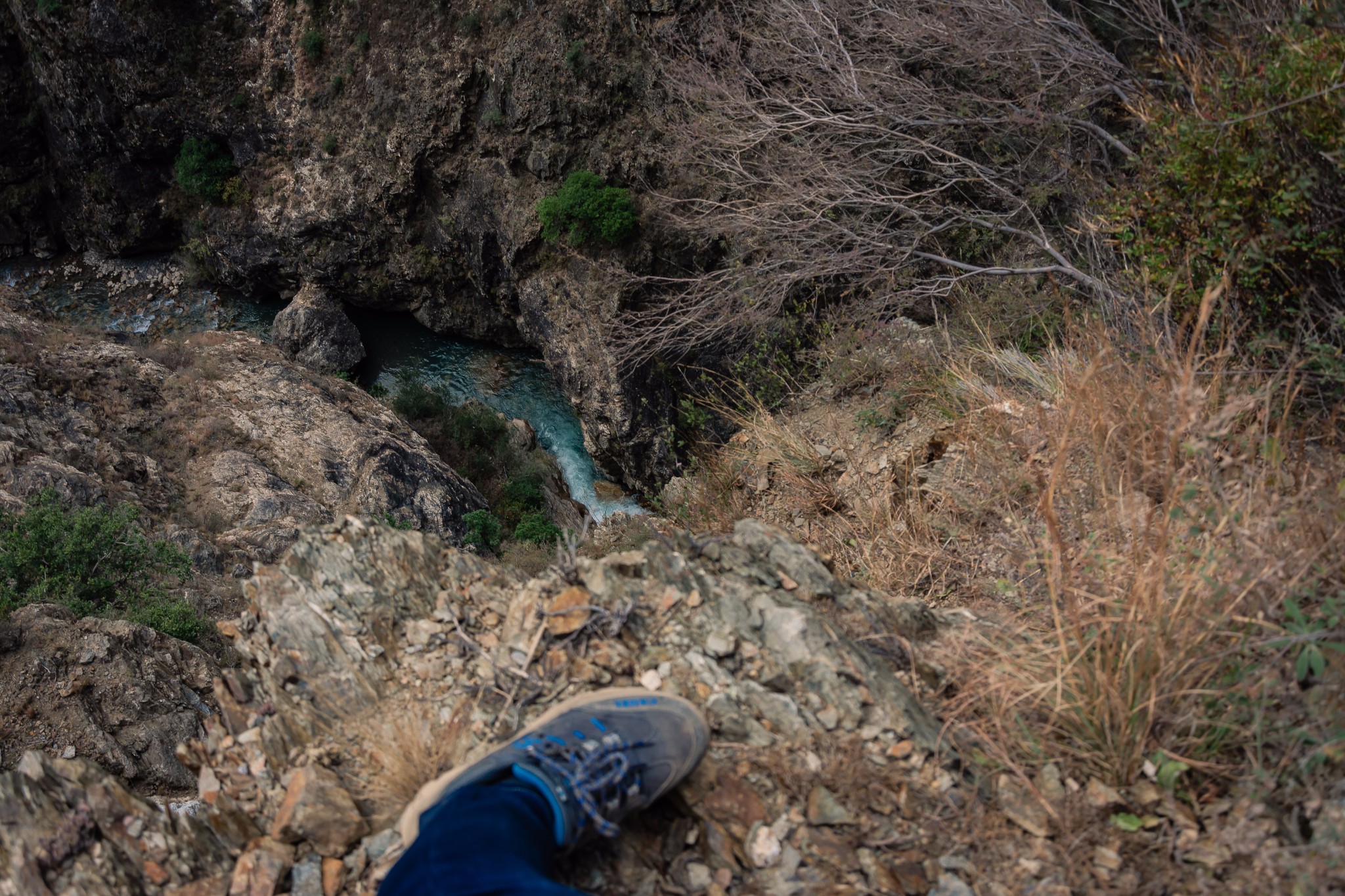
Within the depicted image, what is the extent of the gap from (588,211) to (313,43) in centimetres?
648

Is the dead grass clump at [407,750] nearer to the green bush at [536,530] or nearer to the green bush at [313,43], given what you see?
the green bush at [536,530]

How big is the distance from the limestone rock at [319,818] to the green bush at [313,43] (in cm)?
1487

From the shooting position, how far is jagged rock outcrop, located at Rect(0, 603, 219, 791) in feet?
17.4

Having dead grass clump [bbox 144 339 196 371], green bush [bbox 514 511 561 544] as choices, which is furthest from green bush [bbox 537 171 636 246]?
dead grass clump [bbox 144 339 196 371]

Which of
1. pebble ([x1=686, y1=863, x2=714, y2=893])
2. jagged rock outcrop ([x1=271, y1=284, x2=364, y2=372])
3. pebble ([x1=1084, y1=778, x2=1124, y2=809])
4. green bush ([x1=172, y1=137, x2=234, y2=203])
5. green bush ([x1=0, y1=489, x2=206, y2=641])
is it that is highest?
pebble ([x1=1084, y1=778, x2=1124, y2=809])

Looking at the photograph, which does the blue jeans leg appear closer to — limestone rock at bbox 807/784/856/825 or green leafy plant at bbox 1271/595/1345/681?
limestone rock at bbox 807/784/856/825

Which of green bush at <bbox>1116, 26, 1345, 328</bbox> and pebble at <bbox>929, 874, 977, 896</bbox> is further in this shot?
green bush at <bbox>1116, 26, 1345, 328</bbox>

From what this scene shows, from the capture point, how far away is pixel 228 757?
2625 millimetres

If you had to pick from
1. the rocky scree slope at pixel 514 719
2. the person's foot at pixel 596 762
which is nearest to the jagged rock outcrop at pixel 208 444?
the rocky scree slope at pixel 514 719

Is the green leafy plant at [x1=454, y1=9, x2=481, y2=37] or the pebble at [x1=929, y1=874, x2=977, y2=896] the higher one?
the green leafy plant at [x1=454, y1=9, x2=481, y2=37]

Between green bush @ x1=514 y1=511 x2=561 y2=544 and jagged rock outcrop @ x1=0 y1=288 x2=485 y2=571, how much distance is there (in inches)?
30.2

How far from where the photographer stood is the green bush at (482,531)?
422 inches

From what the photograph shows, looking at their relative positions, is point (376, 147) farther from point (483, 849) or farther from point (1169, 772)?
point (1169, 772)

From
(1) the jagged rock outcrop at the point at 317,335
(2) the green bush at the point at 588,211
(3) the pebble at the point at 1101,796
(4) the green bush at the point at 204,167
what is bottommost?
(1) the jagged rock outcrop at the point at 317,335
